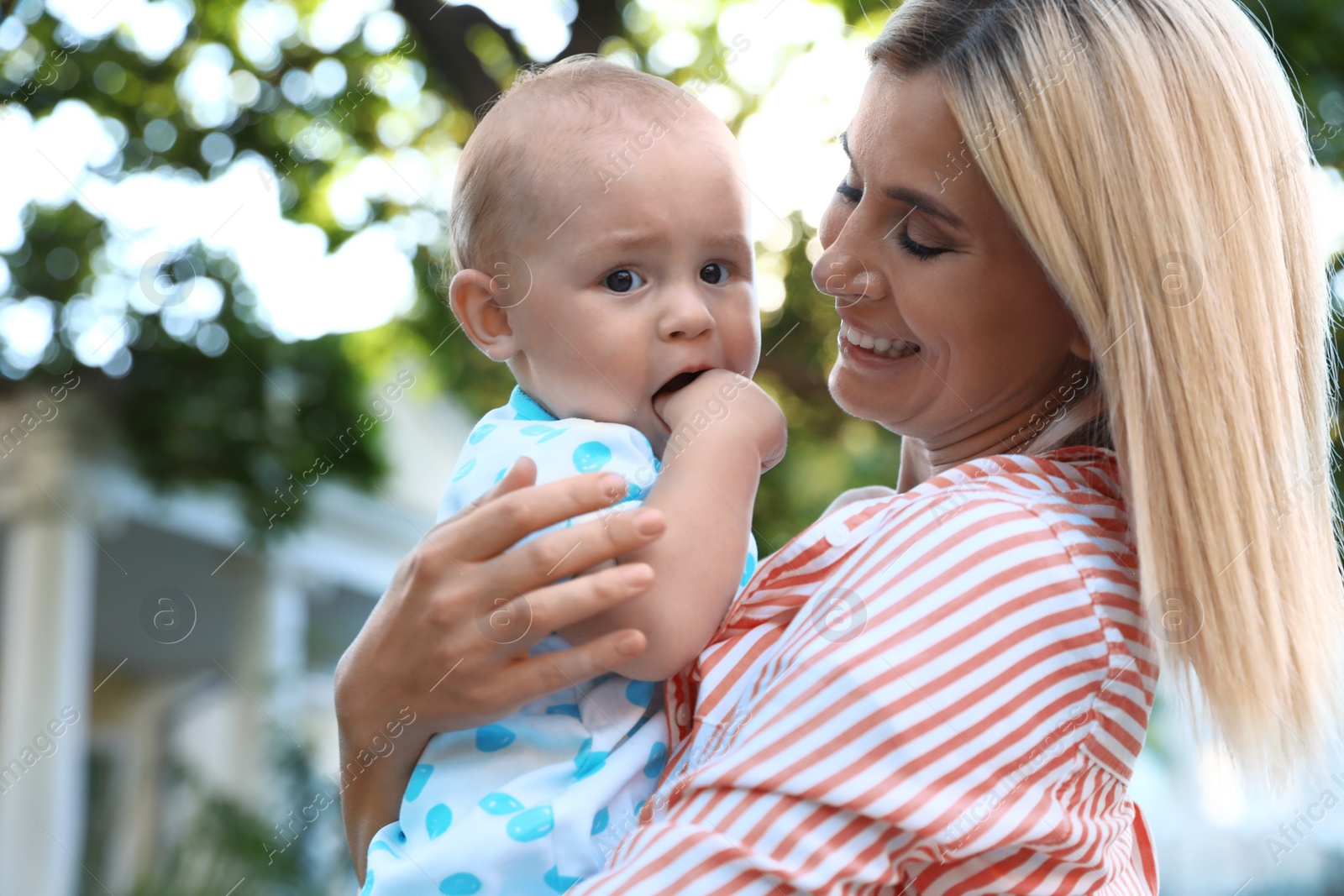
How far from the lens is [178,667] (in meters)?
10.7

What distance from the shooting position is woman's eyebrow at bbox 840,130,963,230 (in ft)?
4.46

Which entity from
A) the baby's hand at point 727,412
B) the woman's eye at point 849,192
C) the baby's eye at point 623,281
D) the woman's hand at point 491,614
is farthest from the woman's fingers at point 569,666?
the woman's eye at point 849,192

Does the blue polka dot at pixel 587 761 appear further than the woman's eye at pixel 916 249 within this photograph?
No

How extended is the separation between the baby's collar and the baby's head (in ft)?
0.03

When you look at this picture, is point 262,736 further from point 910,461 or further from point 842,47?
point 910,461

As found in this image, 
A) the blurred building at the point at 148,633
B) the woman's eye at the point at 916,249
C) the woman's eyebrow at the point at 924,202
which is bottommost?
the blurred building at the point at 148,633

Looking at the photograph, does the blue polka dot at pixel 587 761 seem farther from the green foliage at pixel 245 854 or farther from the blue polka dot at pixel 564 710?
the green foliage at pixel 245 854

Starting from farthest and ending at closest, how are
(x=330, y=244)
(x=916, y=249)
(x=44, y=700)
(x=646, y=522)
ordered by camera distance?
(x=44, y=700) < (x=330, y=244) < (x=916, y=249) < (x=646, y=522)

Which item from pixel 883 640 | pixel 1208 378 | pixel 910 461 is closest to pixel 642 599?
pixel 883 640

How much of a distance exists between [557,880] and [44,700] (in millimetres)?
6327

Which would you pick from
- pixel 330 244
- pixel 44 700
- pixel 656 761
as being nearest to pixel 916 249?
pixel 656 761

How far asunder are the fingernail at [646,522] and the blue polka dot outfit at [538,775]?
10cm

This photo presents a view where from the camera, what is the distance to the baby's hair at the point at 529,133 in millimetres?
1479

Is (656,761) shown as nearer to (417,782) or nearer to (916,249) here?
(417,782)
